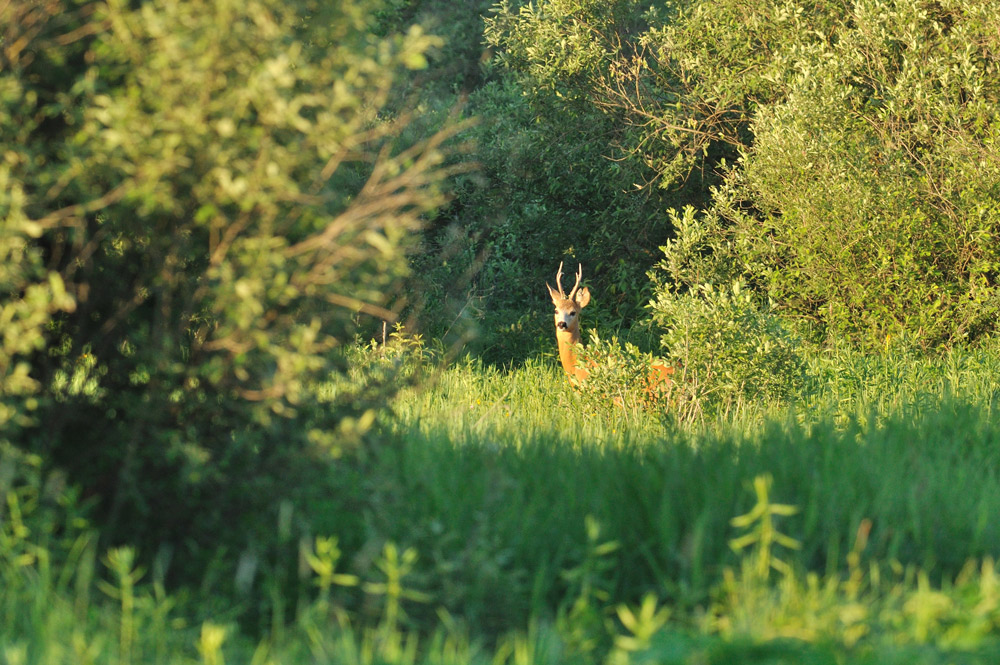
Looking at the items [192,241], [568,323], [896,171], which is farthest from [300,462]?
[896,171]

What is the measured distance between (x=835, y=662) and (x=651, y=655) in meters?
0.52

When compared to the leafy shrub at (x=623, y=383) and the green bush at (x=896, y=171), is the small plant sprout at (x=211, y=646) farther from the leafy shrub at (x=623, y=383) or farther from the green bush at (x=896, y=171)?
the green bush at (x=896, y=171)

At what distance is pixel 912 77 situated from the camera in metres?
10.6

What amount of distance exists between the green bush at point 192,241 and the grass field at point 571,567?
0.24 m

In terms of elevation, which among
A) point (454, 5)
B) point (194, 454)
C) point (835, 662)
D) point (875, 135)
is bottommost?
point (835, 662)

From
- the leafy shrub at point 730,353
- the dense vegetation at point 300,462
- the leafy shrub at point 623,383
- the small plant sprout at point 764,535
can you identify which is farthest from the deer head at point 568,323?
the small plant sprout at point 764,535

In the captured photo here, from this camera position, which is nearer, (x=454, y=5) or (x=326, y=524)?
(x=326, y=524)

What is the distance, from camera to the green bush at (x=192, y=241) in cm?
353

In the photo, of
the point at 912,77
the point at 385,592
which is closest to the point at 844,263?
the point at 912,77

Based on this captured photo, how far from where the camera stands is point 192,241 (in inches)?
155

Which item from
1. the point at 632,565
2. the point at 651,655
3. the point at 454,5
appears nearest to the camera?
the point at 651,655

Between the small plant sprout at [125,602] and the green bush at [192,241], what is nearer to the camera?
the small plant sprout at [125,602]

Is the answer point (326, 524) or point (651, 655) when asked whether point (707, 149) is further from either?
point (651, 655)

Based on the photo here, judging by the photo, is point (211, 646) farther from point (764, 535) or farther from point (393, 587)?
point (764, 535)
